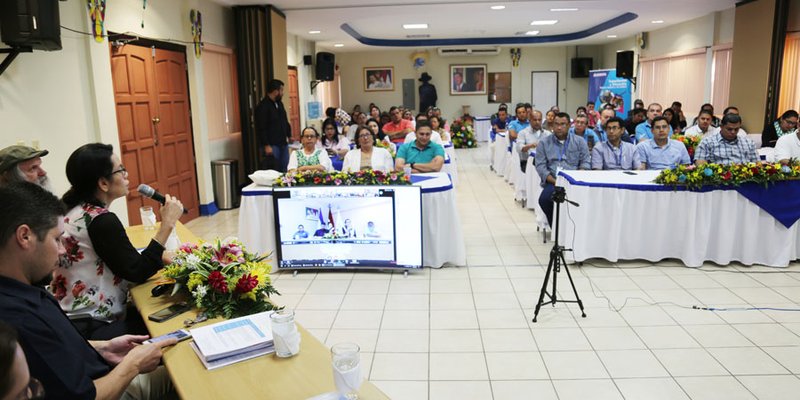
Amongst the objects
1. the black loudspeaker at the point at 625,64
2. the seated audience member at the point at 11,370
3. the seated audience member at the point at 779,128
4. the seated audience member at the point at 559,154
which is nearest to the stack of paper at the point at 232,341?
the seated audience member at the point at 11,370

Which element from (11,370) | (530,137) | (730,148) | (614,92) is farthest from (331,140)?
(614,92)

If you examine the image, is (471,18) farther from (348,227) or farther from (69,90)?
(69,90)

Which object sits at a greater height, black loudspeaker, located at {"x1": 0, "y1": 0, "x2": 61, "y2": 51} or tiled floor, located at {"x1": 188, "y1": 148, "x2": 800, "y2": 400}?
black loudspeaker, located at {"x1": 0, "y1": 0, "x2": 61, "y2": 51}

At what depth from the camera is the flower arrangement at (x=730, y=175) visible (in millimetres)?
5156

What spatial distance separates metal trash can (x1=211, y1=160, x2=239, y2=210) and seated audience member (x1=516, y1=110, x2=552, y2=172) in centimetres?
423

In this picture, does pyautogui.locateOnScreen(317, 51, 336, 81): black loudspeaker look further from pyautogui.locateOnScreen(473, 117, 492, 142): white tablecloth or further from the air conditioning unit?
pyautogui.locateOnScreen(473, 117, 492, 142): white tablecloth

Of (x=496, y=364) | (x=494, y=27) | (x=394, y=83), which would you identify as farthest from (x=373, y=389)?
(x=394, y=83)

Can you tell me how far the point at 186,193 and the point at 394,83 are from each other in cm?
1292

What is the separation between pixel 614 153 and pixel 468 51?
13.4m

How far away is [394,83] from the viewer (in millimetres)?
19844

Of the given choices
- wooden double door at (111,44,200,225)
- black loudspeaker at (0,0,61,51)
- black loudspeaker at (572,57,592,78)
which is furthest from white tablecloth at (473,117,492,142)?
black loudspeaker at (0,0,61,51)

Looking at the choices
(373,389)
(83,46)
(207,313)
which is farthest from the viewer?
(83,46)

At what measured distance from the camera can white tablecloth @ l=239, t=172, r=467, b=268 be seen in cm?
528

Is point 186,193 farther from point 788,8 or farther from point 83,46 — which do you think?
point 788,8
